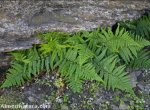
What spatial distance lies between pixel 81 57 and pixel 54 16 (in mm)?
982

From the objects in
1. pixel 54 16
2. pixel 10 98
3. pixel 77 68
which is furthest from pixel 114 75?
pixel 10 98

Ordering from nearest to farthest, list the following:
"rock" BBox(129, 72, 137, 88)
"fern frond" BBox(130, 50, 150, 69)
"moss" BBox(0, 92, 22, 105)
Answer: "moss" BBox(0, 92, 22, 105), "rock" BBox(129, 72, 137, 88), "fern frond" BBox(130, 50, 150, 69)

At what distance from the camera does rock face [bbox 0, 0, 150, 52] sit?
18.4 ft

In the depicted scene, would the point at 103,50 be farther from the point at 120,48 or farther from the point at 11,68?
the point at 11,68

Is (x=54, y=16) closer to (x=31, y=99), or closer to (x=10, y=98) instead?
(x=31, y=99)

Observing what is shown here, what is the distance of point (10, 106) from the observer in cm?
600

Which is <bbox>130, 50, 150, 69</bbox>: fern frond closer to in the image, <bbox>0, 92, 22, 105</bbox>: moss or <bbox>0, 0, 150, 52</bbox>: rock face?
Answer: <bbox>0, 0, 150, 52</bbox>: rock face

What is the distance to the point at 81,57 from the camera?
19.3ft

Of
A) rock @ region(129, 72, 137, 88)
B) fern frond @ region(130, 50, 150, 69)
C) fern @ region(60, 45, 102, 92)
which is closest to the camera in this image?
fern @ region(60, 45, 102, 92)

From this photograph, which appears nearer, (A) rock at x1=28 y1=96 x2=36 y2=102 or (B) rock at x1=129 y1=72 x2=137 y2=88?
(A) rock at x1=28 y1=96 x2=36 y2=102

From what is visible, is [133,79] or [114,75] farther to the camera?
[133,79]

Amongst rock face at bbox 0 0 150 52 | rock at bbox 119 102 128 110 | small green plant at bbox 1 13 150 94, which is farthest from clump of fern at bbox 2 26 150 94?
rock at bbox 119 102 128 110

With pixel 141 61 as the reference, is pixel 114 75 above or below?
below

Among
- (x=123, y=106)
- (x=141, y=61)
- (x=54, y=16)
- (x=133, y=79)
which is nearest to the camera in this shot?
(x=54, y=16)
